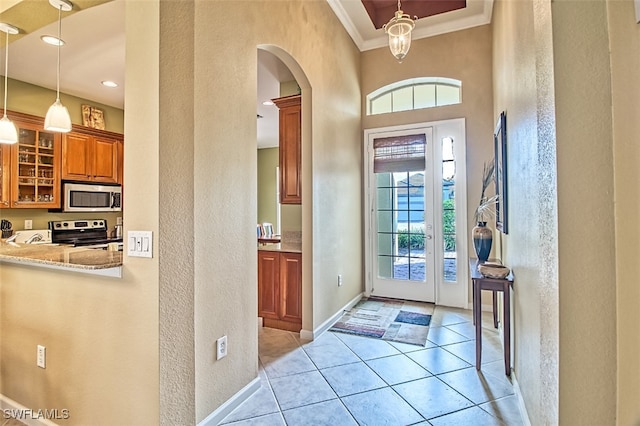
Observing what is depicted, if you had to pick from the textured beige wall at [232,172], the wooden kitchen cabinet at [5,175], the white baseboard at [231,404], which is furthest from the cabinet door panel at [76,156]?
the white baseboard at [231,404]

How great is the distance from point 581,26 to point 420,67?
360 cm

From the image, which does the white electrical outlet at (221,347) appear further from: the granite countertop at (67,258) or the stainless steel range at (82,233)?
the stainless steel range at (82,233)

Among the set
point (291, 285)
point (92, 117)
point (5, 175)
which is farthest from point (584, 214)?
point (92, 117)

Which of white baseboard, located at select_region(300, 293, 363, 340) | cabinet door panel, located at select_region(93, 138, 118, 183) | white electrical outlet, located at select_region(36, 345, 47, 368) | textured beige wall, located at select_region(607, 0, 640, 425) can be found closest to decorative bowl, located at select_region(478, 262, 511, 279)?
textured beige wall, located at select_region(607, 0, 640, 425)

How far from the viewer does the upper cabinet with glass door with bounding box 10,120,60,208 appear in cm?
396

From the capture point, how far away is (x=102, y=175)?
4.97 meters

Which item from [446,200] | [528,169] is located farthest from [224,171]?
[446,200]

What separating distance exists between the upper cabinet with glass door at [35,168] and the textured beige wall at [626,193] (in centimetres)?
550

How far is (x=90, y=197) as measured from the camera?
4.73m

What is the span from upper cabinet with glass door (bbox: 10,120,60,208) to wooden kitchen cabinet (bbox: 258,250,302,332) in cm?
321

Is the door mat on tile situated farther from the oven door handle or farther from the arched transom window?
the oven door handle

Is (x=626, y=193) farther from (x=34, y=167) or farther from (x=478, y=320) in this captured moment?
(x=34, y=167)

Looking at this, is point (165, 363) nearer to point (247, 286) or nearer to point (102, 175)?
point (247, 286)

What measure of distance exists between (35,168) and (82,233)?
1.08m
